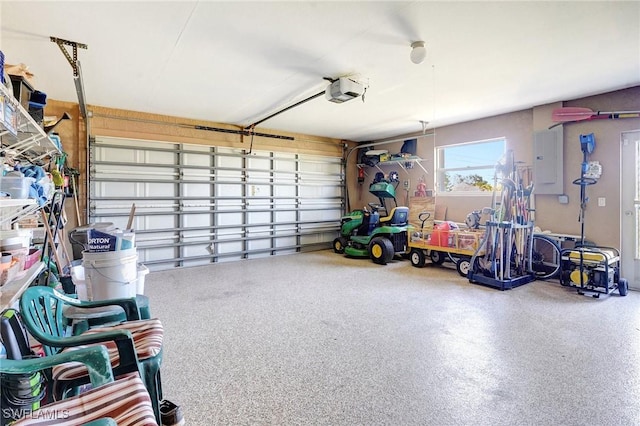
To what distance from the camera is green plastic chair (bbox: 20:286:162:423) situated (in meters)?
1.30

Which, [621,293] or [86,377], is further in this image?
[621,293]

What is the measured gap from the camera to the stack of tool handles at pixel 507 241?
4508mm

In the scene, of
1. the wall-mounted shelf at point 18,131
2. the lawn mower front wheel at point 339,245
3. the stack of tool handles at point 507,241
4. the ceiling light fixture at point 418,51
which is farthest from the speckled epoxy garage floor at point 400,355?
the lawn mower front wheel at point 339,245

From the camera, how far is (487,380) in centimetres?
222

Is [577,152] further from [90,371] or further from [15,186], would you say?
[15,186]

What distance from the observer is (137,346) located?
1.53 metres

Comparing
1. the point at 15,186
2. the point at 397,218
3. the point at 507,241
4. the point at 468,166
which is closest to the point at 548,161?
the point at 468,166

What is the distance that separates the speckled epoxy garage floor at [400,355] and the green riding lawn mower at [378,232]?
5.53ft

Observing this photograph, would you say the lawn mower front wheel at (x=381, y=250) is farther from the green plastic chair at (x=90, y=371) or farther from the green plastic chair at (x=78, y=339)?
the green plastic chair at (x=90, y=371)

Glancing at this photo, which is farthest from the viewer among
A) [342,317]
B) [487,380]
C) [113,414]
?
[342,317]

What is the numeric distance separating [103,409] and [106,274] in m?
1.24

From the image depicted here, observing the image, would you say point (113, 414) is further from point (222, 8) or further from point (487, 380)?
point (222, 8)

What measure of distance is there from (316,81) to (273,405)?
3.60 m

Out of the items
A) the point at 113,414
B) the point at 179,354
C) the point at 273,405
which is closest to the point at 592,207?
the point at 273,405
